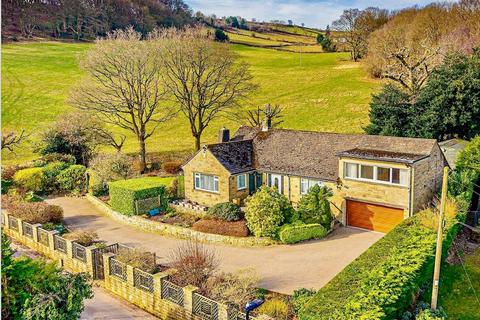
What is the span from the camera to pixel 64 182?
3884 cm

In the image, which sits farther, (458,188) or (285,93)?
(285,93)

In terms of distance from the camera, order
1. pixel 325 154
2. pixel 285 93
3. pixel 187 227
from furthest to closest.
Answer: pixel 285 93 → pixel 325 154 → pixel 187 227

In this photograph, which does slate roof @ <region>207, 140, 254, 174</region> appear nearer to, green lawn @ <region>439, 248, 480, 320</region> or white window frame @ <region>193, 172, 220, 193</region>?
white window frame @ <region>193, 172, 220, 193</region>

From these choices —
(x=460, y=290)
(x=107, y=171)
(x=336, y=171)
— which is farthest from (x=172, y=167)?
(x=460, y=290)

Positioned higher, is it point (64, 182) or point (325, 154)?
point (325, 154)

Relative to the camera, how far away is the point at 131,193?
98.1ft

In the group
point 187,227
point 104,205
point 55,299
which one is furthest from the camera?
point 104,205

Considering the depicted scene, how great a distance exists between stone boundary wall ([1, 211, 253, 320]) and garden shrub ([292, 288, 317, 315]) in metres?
2.56

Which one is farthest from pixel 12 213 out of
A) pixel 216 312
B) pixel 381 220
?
pixel 381 220

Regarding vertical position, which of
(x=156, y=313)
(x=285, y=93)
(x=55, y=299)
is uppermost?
(x=285, y=93)

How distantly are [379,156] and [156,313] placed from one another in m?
15.2

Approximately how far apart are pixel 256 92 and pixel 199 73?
17.8 m

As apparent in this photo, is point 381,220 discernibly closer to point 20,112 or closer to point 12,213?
point 12,213

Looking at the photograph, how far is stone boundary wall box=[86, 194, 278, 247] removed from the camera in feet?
81.9
